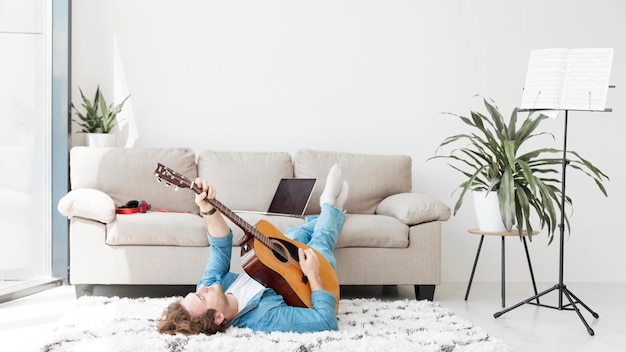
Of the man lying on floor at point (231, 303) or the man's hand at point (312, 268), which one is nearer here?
the man lying on floor at point (231, 303)

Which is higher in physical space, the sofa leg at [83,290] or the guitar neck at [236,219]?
the guitar neck at [236,219]

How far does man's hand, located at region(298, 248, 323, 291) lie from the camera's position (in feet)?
9.71

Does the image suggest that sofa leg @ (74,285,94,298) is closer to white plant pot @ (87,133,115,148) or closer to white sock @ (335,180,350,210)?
white plant pot @ (87,133,115,148)

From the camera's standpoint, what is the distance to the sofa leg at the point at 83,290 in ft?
12.6

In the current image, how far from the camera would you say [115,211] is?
381cm

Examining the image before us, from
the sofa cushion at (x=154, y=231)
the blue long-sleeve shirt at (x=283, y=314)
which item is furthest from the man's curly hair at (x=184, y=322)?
the sofa cushion at (x=154, y=231)

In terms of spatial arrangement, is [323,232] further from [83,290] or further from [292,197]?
[83,290]

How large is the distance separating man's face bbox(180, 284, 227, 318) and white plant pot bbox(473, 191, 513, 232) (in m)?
1.74

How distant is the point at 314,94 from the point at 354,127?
367mm

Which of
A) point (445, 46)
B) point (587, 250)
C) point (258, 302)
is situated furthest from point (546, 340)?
point (445, 46)

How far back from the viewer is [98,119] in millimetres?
4492

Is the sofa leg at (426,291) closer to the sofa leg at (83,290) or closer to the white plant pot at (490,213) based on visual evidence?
the white plant pot at (490,213)

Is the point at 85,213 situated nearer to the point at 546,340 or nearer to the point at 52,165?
the point at 52,165

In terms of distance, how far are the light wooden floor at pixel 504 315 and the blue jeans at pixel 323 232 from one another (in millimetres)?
640
